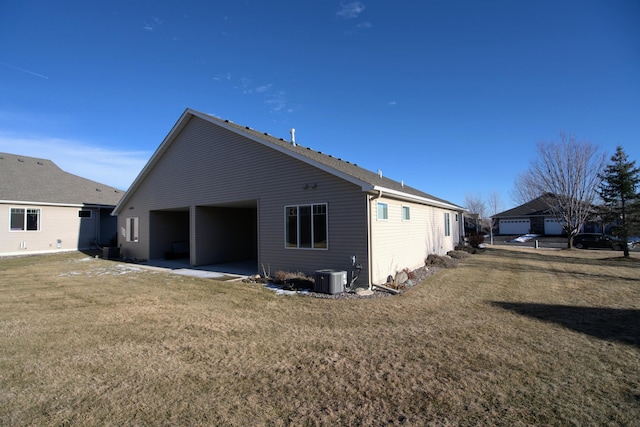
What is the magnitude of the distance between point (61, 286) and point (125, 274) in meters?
2.78

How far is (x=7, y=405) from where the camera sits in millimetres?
3354

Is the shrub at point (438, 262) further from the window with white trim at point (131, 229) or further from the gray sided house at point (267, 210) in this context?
the window with white trim at point (131, 229)

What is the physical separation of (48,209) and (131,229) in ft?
22.2

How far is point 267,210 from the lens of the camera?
38.7 ft

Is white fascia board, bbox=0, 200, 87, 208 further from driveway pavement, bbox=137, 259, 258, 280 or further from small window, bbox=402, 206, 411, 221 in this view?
small window, bbox=402, 206, 411, 221

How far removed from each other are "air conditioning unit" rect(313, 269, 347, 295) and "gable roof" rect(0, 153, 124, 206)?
827 inches

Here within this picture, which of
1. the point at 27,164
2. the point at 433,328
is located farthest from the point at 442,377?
the point at 27,164

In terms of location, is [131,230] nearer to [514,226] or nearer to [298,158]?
[298,158]

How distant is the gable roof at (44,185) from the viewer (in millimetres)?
19734

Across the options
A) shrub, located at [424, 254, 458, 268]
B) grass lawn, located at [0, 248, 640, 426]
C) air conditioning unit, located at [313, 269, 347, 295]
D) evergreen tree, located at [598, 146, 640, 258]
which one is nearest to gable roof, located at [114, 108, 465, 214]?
air conditioning unit, located at [313, 269, 347, 295]

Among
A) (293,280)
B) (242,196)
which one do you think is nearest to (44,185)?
(242,196)

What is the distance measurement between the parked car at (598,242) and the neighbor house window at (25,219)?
4044cm

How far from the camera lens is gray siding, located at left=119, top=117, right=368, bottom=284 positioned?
387 inches

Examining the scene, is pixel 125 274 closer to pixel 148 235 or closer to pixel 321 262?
pixel 148 235
